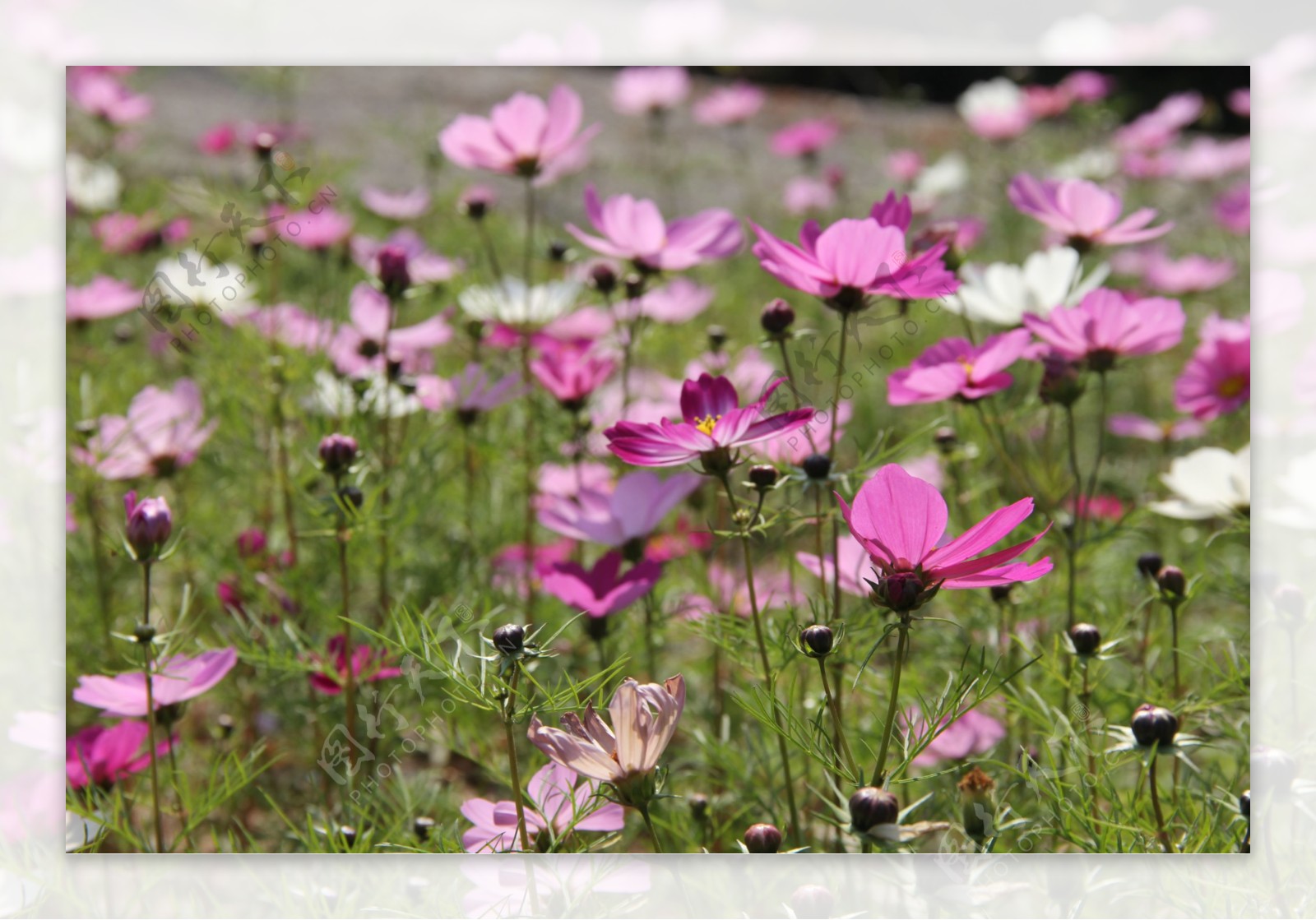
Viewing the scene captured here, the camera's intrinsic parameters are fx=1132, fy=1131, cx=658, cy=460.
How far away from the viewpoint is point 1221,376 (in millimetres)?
909

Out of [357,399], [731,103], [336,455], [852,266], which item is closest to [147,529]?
[336,455]

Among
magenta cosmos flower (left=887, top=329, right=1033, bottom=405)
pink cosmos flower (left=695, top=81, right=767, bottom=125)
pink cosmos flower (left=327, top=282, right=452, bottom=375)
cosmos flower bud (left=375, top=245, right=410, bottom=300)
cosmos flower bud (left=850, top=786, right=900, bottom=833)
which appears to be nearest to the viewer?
cosmos flower bud (left=850, top=786, right=900, bottom=833)

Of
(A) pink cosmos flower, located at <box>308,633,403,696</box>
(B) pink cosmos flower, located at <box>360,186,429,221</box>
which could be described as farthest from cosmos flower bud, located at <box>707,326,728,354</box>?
(B) pink cosmos flower, located at <box>360,186,429,221</box>

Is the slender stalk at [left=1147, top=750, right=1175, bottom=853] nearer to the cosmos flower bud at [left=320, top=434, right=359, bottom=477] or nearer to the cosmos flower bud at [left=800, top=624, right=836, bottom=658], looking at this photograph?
the cosmos flower bud at [left=800, top=624, right=836, bottom=658]

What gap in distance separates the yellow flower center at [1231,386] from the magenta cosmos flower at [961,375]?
0.87 feet

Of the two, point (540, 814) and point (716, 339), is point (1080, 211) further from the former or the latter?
point (540, 814)

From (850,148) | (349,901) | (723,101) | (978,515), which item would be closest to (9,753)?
(349,901)

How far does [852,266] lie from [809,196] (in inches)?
44.9

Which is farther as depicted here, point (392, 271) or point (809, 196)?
point (809, 196)

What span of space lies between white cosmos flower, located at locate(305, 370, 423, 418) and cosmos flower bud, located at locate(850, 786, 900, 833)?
0.48 meters

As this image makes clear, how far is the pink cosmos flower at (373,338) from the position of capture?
0.96 metres

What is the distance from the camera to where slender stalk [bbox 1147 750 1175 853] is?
1.99 ft

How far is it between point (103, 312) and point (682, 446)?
26.2 inches

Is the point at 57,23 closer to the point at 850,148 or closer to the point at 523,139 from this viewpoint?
the point at 523,139
